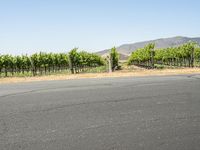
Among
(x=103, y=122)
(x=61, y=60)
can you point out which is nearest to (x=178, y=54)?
(x=61, y=60)

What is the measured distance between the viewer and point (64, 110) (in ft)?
32.0

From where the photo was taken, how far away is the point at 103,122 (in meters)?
8.05

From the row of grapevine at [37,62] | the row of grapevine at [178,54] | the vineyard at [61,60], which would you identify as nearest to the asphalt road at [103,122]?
the row of grapevine at [178,54]

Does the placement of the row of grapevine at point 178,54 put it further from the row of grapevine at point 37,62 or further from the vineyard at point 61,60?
the row of grapevine at point 37,62

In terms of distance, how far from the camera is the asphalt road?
6.41 meters

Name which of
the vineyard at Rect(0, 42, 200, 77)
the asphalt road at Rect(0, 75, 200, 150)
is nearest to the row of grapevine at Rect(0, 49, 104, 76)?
the vineyard at Rect(0, 42, 200, 77)

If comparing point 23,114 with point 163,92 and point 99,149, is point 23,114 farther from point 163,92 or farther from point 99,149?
point 163,92

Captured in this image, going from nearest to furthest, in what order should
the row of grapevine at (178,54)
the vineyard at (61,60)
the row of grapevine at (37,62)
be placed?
the row of grapevine at (178,54) < the vineyard at (61,60) < the row of grapevine at (37,62)

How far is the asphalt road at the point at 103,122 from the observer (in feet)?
21.0

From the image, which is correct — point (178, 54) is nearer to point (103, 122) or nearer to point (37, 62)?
point (37, 62)

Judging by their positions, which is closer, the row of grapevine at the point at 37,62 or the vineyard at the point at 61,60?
the vineyard at the point at 61,60

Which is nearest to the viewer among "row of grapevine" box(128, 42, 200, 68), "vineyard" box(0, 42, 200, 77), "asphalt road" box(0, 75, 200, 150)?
"asphalt road" box(0, 75, 200, 150)

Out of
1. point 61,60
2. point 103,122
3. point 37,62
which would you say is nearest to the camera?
point 103,122

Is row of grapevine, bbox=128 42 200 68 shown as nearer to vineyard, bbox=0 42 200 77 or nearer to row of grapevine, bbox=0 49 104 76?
vineyard, bbox=0 42 200 77
